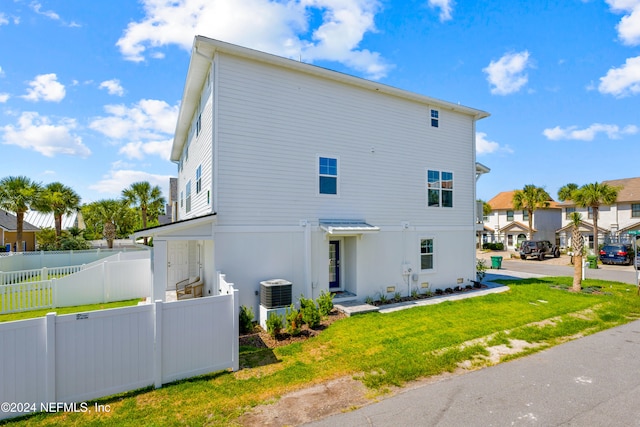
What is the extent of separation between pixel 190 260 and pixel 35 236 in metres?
29.9

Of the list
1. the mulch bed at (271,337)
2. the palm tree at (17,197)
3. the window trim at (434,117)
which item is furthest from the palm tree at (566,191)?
the palm tree at (17,197)

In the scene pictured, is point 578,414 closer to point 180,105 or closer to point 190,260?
point 190,260

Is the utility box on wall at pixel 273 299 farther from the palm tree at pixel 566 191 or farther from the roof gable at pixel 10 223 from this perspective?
the palm tree at pixel 566 191

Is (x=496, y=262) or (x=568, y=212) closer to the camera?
(x=496, y=262)

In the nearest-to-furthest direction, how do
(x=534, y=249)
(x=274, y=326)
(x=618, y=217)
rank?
(x=274, y=326) → (x=534, y=249) → (x=618, y=217)

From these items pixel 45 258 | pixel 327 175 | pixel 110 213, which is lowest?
pixel 45 258

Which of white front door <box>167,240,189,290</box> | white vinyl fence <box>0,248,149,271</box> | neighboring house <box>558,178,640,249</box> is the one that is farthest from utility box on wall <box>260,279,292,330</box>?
neighboring house <box>558,178,640,249</box>

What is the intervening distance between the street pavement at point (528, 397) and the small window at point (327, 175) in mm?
6510

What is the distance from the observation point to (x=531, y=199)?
33375mm

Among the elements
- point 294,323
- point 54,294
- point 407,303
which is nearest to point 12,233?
point 54,294

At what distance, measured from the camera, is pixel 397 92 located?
37.8ft

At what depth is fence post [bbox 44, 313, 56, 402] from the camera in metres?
4.25

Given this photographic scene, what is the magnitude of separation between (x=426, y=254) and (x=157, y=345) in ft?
33.1

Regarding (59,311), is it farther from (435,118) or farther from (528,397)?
(435,118)
